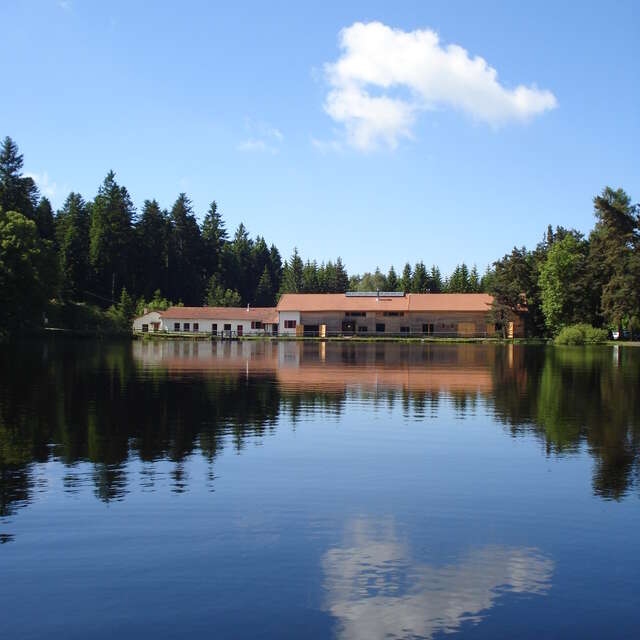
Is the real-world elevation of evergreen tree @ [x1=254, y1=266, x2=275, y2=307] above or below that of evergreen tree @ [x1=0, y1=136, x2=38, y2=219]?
below

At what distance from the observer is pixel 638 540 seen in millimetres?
9469

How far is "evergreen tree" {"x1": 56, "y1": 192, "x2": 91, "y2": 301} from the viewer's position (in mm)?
105125

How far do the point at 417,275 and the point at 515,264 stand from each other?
47.8 meters

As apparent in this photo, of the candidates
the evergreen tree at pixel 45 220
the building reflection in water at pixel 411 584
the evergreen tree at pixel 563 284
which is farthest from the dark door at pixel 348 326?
the building reflection in water at pixel 411 584

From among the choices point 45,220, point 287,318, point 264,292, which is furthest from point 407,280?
point 45,220

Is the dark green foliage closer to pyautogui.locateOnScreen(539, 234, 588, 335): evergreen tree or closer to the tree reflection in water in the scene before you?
the tree reflection in water

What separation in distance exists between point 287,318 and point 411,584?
9163 cm

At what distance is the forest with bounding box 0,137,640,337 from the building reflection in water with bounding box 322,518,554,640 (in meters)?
59.7

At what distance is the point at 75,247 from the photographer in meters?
107

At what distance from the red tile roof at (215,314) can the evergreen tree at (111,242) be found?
1547 cm

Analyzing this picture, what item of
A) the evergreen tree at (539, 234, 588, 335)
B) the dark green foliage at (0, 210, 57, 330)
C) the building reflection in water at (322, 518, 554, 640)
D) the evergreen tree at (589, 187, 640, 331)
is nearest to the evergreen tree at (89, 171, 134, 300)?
the dark green foliage at (0, 210, 57, 330)

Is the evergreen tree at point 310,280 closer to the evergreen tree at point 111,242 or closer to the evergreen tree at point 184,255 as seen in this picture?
the evergreen tree at point 184,255

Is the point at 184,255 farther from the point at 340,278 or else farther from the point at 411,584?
the point at 411,584

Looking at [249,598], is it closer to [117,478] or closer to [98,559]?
[98,559]
